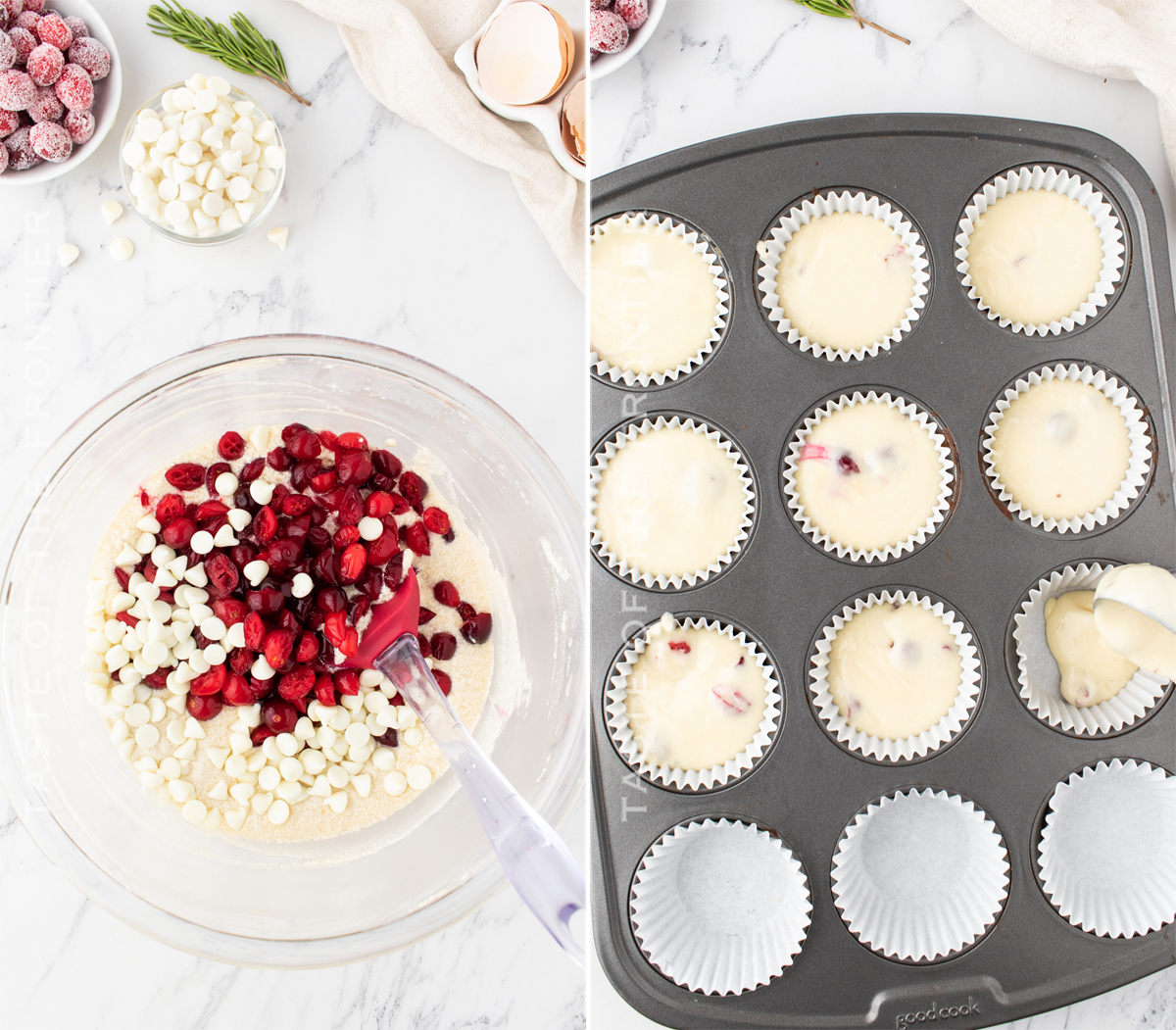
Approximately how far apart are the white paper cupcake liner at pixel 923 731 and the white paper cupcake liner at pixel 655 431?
0.50 ft

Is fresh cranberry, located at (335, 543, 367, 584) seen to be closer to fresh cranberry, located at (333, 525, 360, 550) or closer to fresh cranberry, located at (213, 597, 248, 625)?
fresh cranberry, located at (333, 525, 360, 550)

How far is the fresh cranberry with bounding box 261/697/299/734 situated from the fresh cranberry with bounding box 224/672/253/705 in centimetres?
2

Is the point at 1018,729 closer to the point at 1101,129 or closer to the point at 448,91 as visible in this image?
the point at 1101,129

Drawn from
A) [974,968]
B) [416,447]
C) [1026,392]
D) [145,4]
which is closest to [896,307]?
[1026,392]

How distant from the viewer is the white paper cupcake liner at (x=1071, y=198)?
1066 mm

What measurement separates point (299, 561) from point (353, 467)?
133 mm

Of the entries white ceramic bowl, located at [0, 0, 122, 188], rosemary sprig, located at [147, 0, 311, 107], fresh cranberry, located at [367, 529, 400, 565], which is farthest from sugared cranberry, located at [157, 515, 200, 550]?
rosemary sprig, located at [147, 0, 311, 107]

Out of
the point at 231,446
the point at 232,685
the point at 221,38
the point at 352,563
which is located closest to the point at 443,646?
the point at 352,563

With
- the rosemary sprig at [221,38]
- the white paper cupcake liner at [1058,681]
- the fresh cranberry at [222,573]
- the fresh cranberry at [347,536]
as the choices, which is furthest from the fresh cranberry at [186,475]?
the white paper cupcake liner at [1058,681]

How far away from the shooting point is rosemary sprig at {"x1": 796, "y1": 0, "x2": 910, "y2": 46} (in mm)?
1104

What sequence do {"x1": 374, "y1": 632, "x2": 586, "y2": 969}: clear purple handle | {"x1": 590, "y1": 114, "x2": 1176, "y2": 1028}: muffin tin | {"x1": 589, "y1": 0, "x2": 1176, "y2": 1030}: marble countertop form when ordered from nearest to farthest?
{"x1": 374, "y1": 632, "x2": 586, "y2": 969}: clear purple handle, {"x1": 590, "y1": 114, "x2": 1176, "y2": 1028}: muffin tin, {"x1": 589, "y1": 0, "x2": 1176, "y2": 1030}: marble countertop

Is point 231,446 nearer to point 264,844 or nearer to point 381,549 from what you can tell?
point 381,549

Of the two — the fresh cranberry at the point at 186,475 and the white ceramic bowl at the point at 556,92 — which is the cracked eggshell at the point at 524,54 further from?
the fresh cranberry at the point at 186,475

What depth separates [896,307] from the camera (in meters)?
1.08
